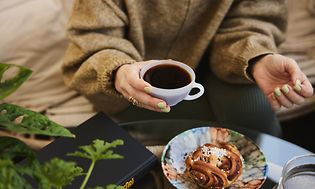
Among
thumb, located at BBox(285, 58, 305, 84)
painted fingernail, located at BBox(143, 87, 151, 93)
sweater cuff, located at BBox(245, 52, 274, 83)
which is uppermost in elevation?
painted fingernail, located at BBox(143, 87, 151, 93)

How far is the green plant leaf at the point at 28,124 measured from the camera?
51cm

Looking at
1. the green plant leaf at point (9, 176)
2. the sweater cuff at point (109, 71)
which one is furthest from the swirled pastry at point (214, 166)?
the green plant leaf at point (9, 176)

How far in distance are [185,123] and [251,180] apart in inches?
8.3

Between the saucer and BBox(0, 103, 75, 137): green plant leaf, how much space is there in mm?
339

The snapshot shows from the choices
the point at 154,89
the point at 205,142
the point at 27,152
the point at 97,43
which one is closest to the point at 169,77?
the point at 154,89

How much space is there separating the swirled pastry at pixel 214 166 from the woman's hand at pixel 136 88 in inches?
4.0

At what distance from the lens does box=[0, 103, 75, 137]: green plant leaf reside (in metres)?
0.51

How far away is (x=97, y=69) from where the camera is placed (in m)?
0.99

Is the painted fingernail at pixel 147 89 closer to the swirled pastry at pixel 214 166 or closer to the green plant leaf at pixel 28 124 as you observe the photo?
the swirled pastry at pixel 214 166

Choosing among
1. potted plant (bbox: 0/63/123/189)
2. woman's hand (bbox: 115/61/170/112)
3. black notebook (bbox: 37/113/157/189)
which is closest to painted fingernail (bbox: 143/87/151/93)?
woman's hand (bbox: 115/61/170/112)

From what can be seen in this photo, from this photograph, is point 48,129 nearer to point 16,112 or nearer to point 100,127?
point 16,112

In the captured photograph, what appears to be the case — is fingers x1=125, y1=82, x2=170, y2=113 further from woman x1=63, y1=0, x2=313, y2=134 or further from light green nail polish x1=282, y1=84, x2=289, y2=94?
light green nail polish x1=282, y1=84, x2=289, y2=94

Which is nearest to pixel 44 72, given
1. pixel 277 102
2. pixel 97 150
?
pixel 277 102

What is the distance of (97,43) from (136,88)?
225 millimetres
